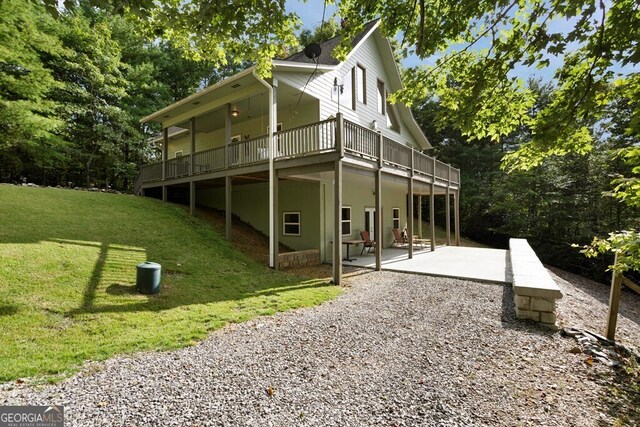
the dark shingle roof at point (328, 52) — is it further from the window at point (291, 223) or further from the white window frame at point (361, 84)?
the window at point (291, 223)

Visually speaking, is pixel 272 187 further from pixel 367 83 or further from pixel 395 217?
pixel 395 217

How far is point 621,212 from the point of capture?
17047 mm

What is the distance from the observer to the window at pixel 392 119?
17062 mm

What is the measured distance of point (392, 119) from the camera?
1738 centimetres

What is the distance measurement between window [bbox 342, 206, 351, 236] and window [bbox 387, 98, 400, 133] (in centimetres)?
604

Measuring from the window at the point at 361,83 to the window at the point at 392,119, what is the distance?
288 centimetres

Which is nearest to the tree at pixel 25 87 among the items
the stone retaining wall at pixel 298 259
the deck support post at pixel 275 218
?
the deck support post at pixel 275 218

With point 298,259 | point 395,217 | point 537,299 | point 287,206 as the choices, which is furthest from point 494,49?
point 395,217

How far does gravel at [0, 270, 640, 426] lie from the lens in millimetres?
2898

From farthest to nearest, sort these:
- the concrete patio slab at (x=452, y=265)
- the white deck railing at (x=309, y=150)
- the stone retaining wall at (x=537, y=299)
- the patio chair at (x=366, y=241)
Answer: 1. the patio chair at (x=366, y=241)
2. the white deck railing at (x=309, y=150)
3. the concrete patio slab at (x=452, y=265)
4. the stone retaining wall at (x=537, y=299)

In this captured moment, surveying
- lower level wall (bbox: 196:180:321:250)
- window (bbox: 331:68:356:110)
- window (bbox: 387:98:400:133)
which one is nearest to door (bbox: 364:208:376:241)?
lower level wall (bbox: 196:180:321:250)

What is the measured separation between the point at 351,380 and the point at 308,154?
677 centimetres

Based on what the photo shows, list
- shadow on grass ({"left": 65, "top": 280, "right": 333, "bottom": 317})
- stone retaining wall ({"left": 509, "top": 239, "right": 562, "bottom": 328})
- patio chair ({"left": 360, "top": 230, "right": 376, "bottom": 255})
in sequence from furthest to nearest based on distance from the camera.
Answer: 1. patio chair ({"left": 360, "top": 230, "right": 376, "bottom": 255})
2. shadow on grass ({"left": 65, "top": 280, "right": 333, "bottom": 317})
3. stone retaining wall ({"left": 509, "top": 239, "right": 562, "bottom": 328})

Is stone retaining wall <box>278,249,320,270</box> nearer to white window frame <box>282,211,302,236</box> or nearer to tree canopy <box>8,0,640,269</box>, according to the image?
white window frame <box>282,211,302,236</box>
